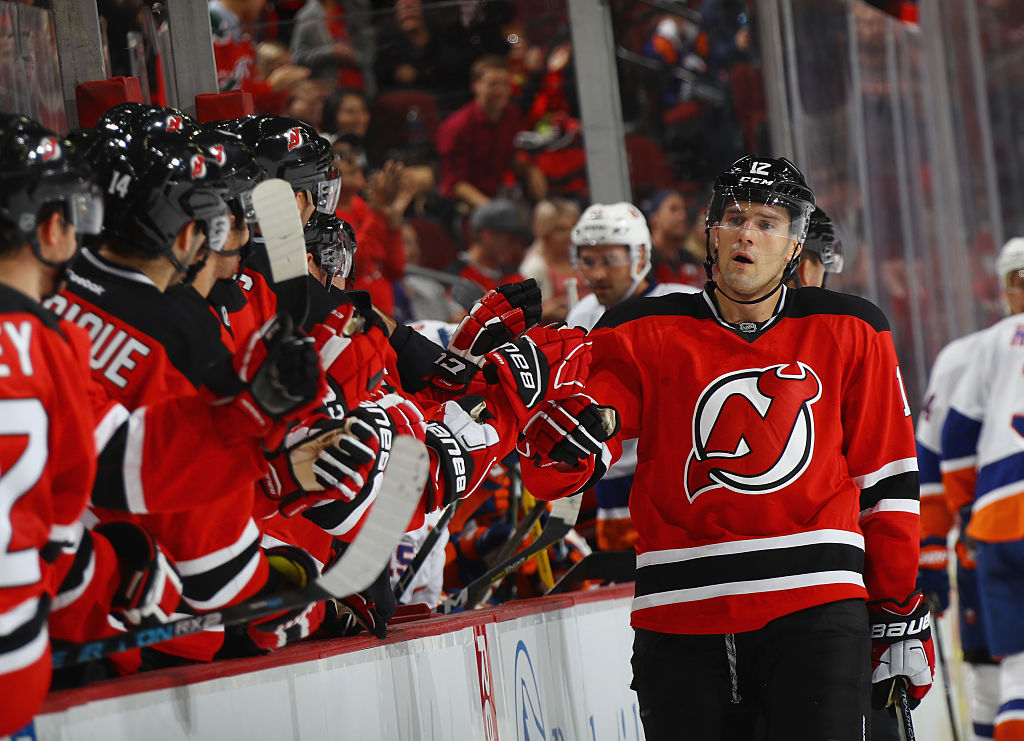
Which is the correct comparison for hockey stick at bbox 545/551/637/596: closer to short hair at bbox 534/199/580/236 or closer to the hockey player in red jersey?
the hockey player in red jersey

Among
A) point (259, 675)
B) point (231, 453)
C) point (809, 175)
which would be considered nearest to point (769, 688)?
point (259, 675)

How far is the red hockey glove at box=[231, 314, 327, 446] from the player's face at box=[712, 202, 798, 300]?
4.38 ft

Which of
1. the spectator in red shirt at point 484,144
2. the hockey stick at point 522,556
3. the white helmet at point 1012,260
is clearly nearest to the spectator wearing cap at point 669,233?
the spectator in red shirt at point 484,144

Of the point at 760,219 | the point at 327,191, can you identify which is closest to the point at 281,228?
the point at 327,191

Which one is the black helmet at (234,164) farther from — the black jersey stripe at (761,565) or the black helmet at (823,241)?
the black helmet at (823,241)

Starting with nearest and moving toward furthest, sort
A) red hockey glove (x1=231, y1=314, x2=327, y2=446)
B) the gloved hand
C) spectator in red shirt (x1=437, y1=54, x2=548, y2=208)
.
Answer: red hockey glove (x1=231, y1=314, x2=327, y2=446), the gloved hand, spectator in red shirt (x1=437, y1=54, x2=548, y2=208)

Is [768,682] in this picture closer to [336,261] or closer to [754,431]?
[754,431]

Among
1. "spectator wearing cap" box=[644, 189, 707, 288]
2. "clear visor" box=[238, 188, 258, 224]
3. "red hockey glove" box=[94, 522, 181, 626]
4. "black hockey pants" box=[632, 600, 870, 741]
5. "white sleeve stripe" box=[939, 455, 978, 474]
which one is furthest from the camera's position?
"spectator wearing cap" box=[644, 189, 707, 288]

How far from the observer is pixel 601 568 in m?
4.54

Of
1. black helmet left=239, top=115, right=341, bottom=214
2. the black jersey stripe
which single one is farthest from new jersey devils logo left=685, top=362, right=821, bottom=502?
black helmet left=239, top=115, right=341, bottom=214

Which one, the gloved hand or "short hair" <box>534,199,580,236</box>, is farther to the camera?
"short hair" <box>534,199,580,236</box>

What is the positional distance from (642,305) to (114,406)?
4.86 feet

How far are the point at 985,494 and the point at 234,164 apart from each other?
369cm

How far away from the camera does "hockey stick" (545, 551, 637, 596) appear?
14.8ft
